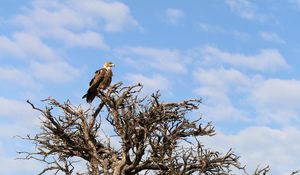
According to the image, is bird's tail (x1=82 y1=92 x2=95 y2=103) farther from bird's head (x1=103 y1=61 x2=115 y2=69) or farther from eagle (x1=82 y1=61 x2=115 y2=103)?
bird's head (x1=103 y1=61 x2=115 y2=69)

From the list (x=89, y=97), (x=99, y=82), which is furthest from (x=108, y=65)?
(x=89, y=97)

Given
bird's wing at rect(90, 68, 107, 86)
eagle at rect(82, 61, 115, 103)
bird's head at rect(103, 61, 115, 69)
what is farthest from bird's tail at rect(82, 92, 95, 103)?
bird's head at rect(103, 61, 115, 69)

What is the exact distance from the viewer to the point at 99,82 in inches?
670

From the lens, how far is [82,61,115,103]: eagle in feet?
55.2

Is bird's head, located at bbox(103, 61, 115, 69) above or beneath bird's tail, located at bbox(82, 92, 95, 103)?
above

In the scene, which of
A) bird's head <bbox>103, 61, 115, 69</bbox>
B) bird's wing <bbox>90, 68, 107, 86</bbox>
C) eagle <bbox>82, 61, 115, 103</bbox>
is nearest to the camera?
eagle <bbox>82, 61, 115, 103</bbox>

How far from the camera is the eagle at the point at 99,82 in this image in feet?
55.2

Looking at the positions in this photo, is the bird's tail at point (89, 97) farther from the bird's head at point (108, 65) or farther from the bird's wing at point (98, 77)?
the bird's head at point (108, 65)

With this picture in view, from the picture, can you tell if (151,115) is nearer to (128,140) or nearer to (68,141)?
(128,140)

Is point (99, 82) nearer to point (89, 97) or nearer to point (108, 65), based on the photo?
point (89, 97)

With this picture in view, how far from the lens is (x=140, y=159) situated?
51.3 feet

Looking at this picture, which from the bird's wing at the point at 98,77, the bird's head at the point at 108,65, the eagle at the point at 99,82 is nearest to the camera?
the eagle at the point at 99,82

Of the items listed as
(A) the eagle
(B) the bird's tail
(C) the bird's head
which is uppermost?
(C) the bird's head

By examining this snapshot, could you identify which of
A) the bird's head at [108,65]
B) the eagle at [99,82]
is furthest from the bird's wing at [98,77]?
the bird's head at [108,65]
